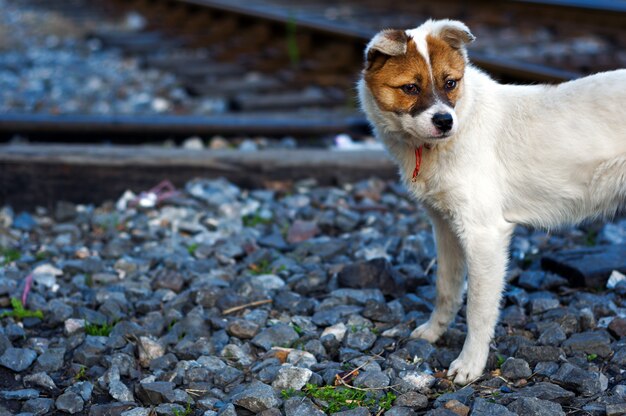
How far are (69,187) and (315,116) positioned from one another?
95.8 inches

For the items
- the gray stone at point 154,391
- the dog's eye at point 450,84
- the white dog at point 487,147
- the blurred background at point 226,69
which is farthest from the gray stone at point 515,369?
the blurred background at point 226,69

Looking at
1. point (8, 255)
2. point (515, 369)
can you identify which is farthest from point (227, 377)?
point (8, 255)

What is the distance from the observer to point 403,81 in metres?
3.59

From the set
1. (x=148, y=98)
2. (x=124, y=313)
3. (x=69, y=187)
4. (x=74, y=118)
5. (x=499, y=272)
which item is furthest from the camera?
(x=148, y=98)

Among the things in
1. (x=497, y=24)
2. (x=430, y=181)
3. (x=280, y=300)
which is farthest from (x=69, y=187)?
(x=497, y=24)

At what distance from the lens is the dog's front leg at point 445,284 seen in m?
3.99

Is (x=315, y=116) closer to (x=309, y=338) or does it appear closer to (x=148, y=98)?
(x=148, y=98)

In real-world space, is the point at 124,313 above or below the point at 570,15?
below

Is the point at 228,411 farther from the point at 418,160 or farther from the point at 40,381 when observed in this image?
the point at 418,160

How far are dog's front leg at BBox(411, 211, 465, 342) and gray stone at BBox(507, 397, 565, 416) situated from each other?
33.3 inches

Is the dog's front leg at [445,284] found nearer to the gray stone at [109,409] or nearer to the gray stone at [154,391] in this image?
the gray stone at [154,391]

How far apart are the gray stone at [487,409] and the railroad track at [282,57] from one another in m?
4.02

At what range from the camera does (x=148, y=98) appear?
8.82 m

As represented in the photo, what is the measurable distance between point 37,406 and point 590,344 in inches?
97.3
